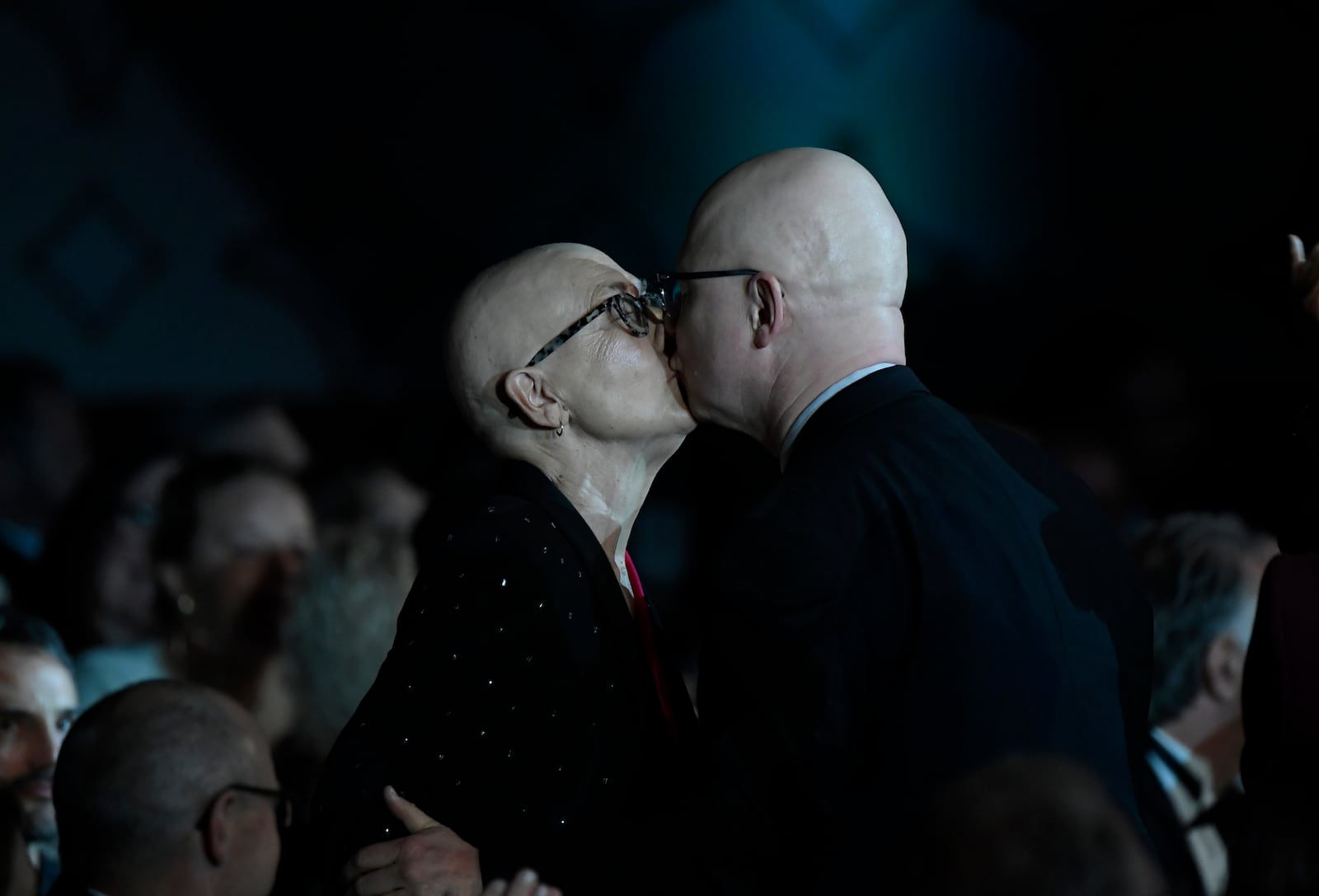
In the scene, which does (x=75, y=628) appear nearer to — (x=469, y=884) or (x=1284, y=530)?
(x=469, y=884)

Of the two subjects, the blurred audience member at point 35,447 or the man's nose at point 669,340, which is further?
the blurred audience member at point 35,447

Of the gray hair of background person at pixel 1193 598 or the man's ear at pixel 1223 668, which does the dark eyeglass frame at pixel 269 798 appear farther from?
the man's ear at pixel 1223 668

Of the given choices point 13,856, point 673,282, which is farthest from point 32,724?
point 673,282

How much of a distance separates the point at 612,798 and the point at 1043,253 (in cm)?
360

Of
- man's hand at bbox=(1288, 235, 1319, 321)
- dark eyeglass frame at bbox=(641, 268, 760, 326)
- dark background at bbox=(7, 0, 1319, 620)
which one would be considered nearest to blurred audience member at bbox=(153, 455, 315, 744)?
dark background at bbox=(7, 0, 1319, 620)

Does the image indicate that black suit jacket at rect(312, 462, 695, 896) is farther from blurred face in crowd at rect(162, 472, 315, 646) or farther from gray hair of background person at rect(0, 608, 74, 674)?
blurred face in crowd at rect(162, 472, 315, 646)

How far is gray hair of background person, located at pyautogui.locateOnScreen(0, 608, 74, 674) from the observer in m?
2.82

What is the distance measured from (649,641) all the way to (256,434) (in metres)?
3.08

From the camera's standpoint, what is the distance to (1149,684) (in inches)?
72.3

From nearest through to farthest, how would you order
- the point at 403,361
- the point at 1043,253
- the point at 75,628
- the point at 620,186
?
1. the point at 75,628
2. the point at 1043,253
3. the point at 620,186
4. the point at 403,361

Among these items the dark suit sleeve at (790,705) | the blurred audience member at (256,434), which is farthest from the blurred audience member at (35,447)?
the dark suit sleeve at (790,705)

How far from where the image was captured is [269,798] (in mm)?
2342

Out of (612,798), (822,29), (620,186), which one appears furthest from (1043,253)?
(612,798)

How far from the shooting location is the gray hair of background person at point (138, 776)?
2219 mm
